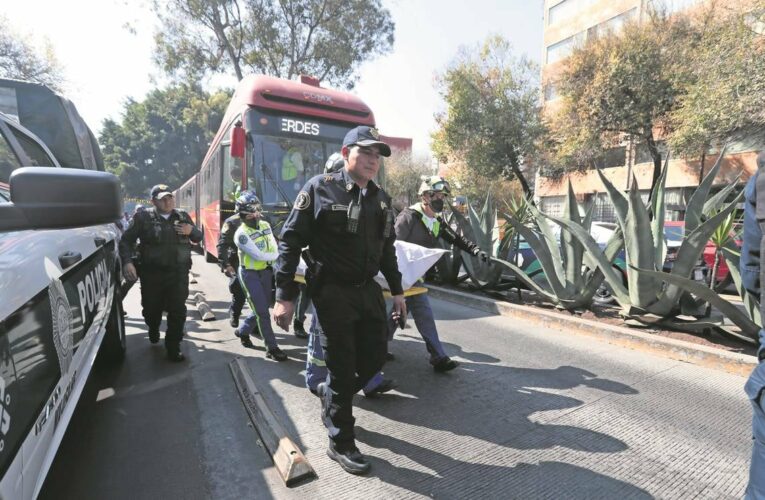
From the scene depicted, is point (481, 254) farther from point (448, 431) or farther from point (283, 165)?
point (283, 165)

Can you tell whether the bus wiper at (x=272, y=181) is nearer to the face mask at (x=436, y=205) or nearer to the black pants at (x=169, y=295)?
the black pants at (x=169, y=295)

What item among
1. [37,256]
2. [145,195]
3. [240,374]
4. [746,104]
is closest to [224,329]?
[240,374]

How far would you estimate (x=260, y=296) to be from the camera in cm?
444

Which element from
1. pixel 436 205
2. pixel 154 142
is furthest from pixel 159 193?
pixel 154 142

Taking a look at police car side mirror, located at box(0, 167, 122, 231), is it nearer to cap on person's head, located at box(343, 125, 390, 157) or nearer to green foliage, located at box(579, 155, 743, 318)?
cap on person's head, located at box(343, 125, 390, 157)

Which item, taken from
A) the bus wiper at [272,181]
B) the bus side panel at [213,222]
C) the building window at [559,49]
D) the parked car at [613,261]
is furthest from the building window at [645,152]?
the bus side panel at [213,222]

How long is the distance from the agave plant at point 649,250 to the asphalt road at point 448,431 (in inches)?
26.0

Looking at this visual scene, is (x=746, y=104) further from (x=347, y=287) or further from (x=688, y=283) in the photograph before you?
(x=347, y=287)

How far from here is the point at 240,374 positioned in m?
3.67

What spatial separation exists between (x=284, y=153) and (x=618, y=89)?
16.6m

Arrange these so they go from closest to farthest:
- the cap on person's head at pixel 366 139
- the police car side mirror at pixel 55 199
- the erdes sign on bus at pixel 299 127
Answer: the police car side mirror at pixel 55 199 → the cap on person's head at pixel 366 139 → the erdes sign on bus at pixel 299 127

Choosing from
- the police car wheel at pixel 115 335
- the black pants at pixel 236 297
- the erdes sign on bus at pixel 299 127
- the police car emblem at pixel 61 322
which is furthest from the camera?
the erdes sign on bus at pixel 299 127

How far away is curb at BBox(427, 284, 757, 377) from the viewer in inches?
152

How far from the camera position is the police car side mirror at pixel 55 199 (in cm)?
124
